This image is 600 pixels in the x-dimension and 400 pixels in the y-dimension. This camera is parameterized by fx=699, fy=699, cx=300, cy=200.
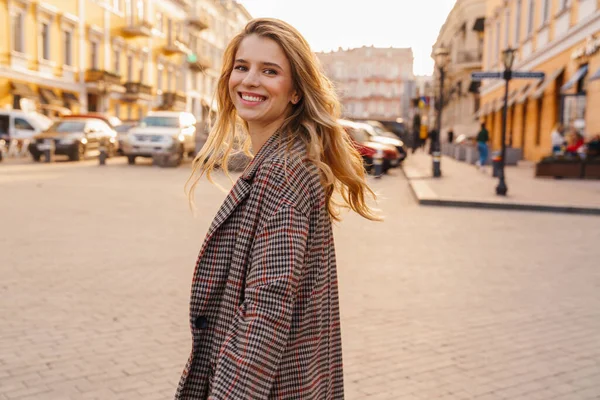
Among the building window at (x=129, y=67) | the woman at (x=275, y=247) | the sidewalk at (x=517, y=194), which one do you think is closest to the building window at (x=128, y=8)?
the building window at (x=129, y=67)

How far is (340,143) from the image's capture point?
2.08 meters

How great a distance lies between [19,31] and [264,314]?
113 ft

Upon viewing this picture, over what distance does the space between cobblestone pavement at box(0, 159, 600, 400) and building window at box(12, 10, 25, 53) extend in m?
24.4

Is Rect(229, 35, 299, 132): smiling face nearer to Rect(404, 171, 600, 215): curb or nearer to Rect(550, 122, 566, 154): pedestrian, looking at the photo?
Rect(404, 171, 600, 215): curb

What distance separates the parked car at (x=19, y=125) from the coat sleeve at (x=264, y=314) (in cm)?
2597

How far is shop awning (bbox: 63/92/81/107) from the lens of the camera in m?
36.7

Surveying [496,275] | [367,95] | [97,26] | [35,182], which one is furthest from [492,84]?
[367,95]

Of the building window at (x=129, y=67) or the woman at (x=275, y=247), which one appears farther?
the building window at (x=129, y=67)

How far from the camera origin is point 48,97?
112ft

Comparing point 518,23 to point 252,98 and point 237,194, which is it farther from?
point 237,194

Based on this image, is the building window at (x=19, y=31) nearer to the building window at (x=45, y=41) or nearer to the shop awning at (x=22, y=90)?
the shop awning at (x=22, y=90)

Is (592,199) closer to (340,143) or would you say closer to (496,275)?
(496,275)

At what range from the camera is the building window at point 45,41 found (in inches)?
1379

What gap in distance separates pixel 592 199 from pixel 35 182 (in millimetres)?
11866
